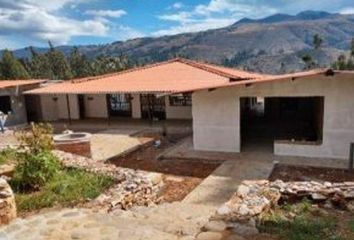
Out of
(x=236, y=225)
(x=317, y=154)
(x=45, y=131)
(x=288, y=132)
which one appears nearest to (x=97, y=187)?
(x=45, y=131)

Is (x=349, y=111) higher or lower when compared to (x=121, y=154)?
higher

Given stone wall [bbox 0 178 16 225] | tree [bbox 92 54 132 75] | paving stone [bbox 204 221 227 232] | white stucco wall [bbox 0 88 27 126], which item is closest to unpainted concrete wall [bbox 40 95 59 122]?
white stucco wall [bbox 0 88 27 126]

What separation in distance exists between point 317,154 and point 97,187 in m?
8.03

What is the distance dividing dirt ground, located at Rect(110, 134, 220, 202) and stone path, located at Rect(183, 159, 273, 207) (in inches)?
12.5

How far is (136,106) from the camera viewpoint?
23.0m

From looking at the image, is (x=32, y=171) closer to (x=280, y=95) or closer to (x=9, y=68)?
(x=280, y=95)

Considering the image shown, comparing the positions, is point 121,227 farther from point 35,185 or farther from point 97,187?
point 35,185

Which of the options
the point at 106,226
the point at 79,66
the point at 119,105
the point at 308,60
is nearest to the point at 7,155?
the point at 106,226

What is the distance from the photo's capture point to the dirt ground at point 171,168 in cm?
1044

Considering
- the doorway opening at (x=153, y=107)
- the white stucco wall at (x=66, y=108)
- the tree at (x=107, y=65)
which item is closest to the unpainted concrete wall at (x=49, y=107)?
the white stucco wall at (x=66, y=108)

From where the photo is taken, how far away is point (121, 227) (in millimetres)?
5977

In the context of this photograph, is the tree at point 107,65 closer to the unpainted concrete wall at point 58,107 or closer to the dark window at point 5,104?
the unpainted concrete wall at point 58,107

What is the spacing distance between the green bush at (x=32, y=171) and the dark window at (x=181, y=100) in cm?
1365

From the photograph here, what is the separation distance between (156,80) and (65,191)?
13464 mm
